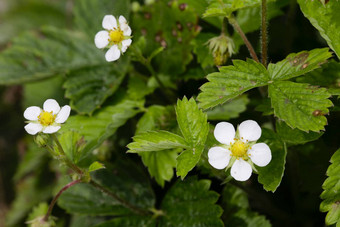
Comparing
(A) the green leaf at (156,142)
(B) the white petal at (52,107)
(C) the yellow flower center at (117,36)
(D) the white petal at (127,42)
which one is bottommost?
(A) the green leaf at (156,142)

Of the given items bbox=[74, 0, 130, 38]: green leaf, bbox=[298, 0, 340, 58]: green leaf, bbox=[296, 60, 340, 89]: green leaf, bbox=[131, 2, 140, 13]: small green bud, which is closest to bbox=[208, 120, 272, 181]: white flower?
bbox=[296, 60, 340, 89]: green leaf

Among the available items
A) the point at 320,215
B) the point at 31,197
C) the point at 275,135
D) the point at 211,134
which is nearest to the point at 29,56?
the point at 31,197

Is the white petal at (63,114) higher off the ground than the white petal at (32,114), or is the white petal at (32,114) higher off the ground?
the white petal at (32,114)

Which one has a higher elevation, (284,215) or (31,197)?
(31,197)

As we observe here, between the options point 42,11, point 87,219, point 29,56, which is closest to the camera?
point 87,219

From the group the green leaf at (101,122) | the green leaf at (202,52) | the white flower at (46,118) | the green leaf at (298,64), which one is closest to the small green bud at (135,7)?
the green leaf at (202,52)

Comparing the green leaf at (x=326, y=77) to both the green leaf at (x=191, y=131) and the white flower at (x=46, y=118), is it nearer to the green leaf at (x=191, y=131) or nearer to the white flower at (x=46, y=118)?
the green leaf at (x=191, y=131)

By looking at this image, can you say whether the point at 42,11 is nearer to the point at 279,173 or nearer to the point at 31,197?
the point at 31,197
